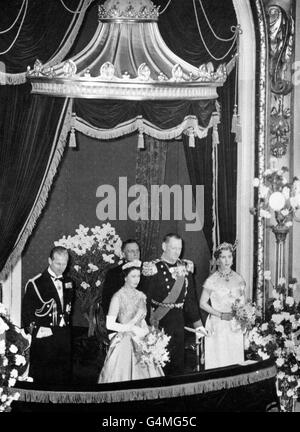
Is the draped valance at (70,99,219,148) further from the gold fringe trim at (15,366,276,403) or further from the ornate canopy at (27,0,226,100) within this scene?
the gold fringe trim at (15,366,276,403)

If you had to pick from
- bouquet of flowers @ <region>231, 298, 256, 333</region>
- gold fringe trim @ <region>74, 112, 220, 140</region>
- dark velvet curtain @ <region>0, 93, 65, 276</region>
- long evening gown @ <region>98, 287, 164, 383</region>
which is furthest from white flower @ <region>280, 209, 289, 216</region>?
dark velvet curtain @ <region>0, 93, 65, 276</region>

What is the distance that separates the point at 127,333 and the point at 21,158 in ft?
5.83

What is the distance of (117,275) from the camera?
35.2 feet

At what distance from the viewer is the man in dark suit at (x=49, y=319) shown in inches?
400

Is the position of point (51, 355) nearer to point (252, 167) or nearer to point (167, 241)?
point (167, 241)

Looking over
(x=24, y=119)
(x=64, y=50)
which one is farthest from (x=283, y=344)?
(x=64, y=50)

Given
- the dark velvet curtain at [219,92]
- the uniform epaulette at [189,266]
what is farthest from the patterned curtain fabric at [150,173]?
the uniform epaulette at [189,266]

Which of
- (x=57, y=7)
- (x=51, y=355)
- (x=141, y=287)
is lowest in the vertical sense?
(x=51, y=355)

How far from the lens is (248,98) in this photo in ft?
35.3

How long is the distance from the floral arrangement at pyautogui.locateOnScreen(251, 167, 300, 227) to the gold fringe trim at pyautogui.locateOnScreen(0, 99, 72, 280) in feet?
6.00

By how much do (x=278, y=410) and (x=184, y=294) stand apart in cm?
133

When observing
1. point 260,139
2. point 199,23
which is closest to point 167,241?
point 260,139

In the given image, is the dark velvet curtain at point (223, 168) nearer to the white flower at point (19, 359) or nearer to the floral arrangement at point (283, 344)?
the floral arrangement at point (283, 344)
